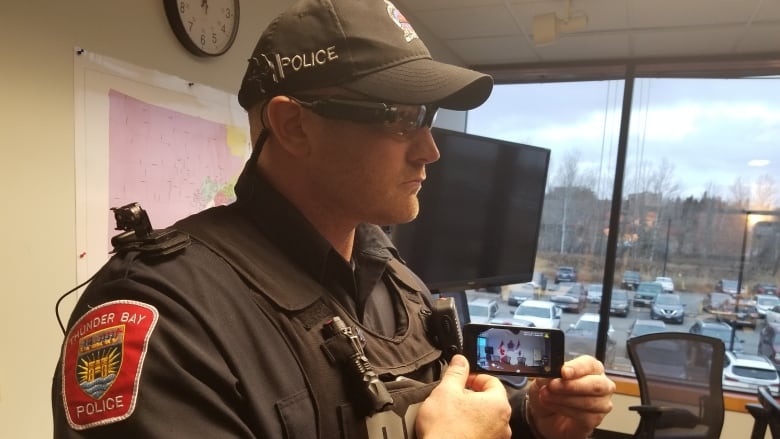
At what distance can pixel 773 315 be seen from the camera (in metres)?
3.52

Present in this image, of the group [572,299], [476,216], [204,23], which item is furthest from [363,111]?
[572,299]

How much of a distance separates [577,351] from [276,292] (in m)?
3.70

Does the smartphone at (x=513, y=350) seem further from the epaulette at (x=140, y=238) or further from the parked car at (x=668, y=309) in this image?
the parked car at (x=668, y=309)

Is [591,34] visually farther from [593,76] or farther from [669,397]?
[669,397]

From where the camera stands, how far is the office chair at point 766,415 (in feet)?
8.35

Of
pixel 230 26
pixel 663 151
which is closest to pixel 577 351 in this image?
pixel 663 151

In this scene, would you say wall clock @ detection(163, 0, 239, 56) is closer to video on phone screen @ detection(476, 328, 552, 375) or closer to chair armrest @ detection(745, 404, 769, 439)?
video on phone screen @ detection(476, 328, 552, 375)

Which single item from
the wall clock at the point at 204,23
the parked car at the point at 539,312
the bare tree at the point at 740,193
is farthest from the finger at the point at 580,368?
the bare tree at the point at 740,193

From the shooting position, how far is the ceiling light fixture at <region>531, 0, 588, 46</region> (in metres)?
2.89

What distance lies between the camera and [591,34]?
10.7 ft

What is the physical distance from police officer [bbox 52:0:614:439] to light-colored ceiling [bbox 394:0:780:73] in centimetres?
224

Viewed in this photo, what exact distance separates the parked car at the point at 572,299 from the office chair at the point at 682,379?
85 cm

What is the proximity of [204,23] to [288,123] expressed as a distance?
123 centimetres

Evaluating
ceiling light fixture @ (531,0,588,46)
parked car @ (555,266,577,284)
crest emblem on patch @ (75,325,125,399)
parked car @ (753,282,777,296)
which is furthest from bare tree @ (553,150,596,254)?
crest emblem on patch @ (75,325,125,399)
